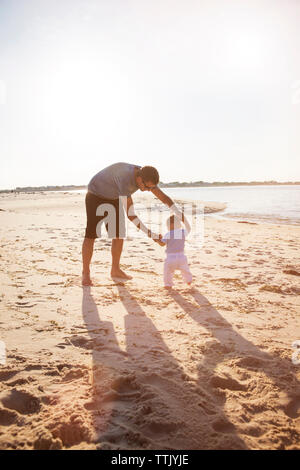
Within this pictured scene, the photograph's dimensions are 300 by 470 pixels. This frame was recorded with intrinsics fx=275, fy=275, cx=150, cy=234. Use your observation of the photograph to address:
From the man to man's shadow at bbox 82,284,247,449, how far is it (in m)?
1.92

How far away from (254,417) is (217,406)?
0.23 m

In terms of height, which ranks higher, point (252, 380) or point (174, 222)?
point (174, 222)

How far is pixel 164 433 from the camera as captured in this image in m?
1.60

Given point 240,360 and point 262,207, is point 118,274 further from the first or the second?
point 262,207

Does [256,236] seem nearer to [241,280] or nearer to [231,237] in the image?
[231,237]

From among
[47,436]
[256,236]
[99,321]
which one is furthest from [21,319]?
[256,236]

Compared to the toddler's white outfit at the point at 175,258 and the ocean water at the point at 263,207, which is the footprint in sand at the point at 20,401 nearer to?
the toddler's white outfit at the point at 175,258

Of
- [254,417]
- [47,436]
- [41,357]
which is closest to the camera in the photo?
[47,436]

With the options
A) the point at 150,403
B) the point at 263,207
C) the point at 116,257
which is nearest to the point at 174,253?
the point at 116,257

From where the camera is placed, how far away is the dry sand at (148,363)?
5.29 ft

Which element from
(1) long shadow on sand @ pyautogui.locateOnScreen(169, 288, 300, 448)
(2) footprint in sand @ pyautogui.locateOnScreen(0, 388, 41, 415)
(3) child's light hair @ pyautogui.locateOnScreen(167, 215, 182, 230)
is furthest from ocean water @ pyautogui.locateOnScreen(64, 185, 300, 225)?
(2) footprint in sand @ pyautogui.locateOnScreen(0, 388, 41, 415)

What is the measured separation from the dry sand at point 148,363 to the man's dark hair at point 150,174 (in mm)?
1614

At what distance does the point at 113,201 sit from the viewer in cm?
437

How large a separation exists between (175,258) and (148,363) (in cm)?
204
